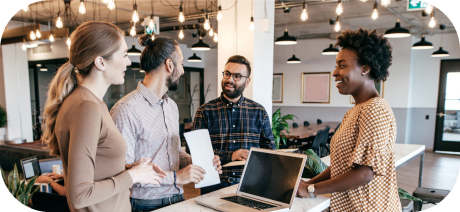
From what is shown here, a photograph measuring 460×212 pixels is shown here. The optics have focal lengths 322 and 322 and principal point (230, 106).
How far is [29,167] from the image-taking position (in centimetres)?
290

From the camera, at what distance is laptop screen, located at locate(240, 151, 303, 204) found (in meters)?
1.48

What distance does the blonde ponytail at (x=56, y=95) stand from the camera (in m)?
1.19

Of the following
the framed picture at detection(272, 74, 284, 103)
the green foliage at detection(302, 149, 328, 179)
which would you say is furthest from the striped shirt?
the framed picture at detection(272, 74, 284, 103)

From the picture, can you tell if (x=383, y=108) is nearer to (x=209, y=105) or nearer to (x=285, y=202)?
(x=285, y=202)

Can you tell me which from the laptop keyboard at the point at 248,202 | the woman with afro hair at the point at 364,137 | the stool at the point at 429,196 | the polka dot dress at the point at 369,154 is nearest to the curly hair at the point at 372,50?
the woman with afro hair at the point at 364,137

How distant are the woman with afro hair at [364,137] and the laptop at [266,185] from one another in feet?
0.58

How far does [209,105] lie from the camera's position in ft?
7.80

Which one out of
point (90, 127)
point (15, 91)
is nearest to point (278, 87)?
point (15, 91)

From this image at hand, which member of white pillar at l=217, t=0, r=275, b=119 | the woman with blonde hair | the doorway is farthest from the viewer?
A: the doorway

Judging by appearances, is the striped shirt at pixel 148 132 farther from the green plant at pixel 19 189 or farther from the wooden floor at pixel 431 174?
the wooden floor at pixel 431 174

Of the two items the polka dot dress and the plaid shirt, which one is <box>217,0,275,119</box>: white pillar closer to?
the plaid shirt

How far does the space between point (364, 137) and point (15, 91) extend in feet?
25.9

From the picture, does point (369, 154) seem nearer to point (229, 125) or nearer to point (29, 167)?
point (229, 125)

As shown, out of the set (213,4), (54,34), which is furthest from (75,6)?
(213,4)
